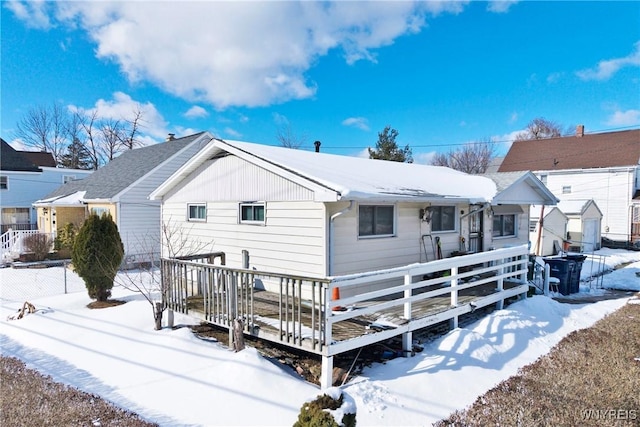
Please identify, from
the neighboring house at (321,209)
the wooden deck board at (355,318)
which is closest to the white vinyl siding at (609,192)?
the neighboring house at (321,209)

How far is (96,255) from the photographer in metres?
8.73

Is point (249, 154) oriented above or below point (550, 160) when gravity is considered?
below

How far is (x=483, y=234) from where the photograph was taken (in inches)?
450

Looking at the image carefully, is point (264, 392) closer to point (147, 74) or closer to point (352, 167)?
point (352, 167)

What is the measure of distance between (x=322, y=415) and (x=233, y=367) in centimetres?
250

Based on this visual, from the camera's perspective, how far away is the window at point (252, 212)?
866cm

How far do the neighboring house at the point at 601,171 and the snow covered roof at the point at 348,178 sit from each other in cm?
1847

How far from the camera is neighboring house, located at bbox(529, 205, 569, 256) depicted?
60.8 feet

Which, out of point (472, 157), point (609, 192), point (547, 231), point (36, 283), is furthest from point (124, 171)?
point (472, 157)

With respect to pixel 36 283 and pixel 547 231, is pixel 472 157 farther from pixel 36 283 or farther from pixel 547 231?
pixel 36 283

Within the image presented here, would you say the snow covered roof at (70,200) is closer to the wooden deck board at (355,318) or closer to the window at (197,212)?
the window at (197,212)

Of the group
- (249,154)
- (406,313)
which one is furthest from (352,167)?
(406,313)

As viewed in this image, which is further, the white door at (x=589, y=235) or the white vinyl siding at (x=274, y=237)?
the white door at (x=589, y=235)

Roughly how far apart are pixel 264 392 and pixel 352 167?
20.4 feet
